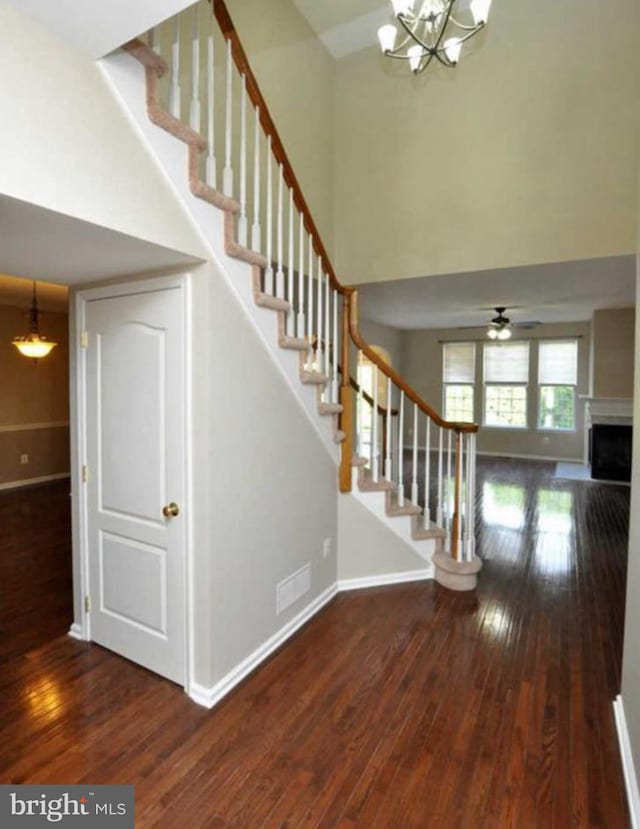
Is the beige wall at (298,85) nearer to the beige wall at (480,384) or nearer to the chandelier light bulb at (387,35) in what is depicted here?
the chandelier light bulb at (387,35)

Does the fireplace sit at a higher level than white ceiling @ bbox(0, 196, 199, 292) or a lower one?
lower

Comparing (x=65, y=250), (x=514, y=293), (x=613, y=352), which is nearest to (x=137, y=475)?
(x=65, y=250)

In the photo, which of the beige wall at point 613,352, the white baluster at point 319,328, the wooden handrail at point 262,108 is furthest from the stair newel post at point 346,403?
the beige wall at point 613,352

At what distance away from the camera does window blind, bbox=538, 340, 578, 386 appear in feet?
28.8

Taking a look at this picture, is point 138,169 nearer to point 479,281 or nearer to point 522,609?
point 522,609

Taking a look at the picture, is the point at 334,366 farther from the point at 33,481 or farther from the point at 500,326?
the point at 33,481

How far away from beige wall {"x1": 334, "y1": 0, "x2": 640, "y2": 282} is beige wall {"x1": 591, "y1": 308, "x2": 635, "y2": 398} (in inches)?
152

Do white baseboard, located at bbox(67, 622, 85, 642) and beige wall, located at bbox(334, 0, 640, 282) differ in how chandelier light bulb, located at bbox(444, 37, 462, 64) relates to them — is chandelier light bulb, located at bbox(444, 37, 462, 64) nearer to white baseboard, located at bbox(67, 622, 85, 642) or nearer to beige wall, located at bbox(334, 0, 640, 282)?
beige wall, located at bbox(334, 0, 640, 282)

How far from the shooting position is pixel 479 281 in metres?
4.65

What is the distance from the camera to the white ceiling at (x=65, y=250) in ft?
4.88

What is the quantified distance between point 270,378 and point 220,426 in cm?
50

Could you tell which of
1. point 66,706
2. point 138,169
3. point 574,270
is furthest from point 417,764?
point 574,270

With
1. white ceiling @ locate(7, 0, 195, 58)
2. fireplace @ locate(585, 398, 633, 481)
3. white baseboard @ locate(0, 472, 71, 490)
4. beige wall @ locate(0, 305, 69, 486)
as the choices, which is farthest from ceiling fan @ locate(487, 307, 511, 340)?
white baseboard @ locate(0, 472, 71, 490)

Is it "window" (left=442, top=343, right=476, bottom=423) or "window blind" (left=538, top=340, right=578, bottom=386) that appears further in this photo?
"window" (left=442, top=343, right=476, bottom=423)
